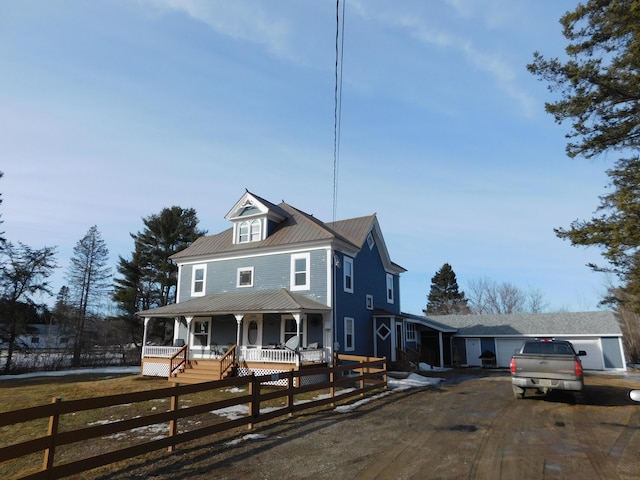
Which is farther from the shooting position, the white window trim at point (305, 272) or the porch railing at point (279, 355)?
the white window trim at point (305, 272)

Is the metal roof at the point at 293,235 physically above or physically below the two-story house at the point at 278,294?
above

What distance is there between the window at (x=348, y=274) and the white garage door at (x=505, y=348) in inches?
627

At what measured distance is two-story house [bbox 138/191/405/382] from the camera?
1855 cm

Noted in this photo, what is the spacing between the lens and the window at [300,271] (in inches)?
797

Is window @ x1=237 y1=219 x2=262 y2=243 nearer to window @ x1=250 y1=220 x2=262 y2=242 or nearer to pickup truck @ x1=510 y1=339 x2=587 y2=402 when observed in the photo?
window @ x1=250 y1=220 x2=262 y2=242

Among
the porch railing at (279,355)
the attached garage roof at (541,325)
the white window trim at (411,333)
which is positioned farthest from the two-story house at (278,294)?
the attached garage roof at (541,325)

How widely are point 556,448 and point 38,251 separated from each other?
34153 mm

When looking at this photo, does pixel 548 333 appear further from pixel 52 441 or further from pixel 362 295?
pixel 52 441

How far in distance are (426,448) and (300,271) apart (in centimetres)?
1415

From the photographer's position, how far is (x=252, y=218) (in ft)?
75.3

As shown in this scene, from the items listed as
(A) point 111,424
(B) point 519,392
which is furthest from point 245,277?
(A) point 111,424

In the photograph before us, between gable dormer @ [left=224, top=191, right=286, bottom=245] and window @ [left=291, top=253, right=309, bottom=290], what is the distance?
273cm

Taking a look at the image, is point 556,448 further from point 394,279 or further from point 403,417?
point 394,279

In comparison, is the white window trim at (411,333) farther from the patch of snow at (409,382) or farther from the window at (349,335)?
the patch of snow at (409,382)
